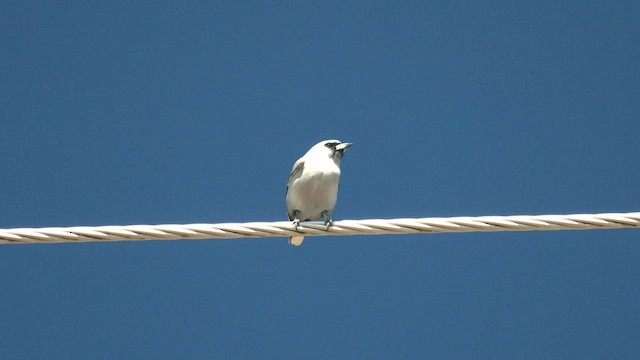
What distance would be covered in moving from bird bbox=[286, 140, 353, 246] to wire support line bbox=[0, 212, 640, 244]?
12.3ft

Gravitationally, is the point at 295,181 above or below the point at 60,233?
above

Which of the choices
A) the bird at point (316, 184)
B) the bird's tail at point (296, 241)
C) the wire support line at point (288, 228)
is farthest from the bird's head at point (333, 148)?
the wire support line at point (288, 228)

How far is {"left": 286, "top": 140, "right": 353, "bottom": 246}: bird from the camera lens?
11133 millimetres

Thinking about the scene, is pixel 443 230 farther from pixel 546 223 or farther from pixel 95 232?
pixel 95 232

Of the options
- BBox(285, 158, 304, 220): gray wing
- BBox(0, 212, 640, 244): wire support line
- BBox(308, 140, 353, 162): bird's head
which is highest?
BBox(308, 140, 353, 162): bird's head

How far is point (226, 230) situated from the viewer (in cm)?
717

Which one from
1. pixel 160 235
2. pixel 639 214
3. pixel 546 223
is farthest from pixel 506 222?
pixel 160 235

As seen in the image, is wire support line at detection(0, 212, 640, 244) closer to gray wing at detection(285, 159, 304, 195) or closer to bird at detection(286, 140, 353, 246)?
bird at detection(286, 140, 353, 246)

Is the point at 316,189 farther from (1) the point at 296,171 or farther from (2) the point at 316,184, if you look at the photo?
(1) the point at 296,171

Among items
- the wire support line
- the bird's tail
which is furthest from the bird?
the wire support line

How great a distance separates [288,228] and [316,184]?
3.87 metres

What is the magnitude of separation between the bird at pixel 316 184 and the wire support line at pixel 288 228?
12.3 ft

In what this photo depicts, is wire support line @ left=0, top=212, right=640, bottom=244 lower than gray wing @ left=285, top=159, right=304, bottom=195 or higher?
lower

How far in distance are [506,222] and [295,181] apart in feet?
15.5
